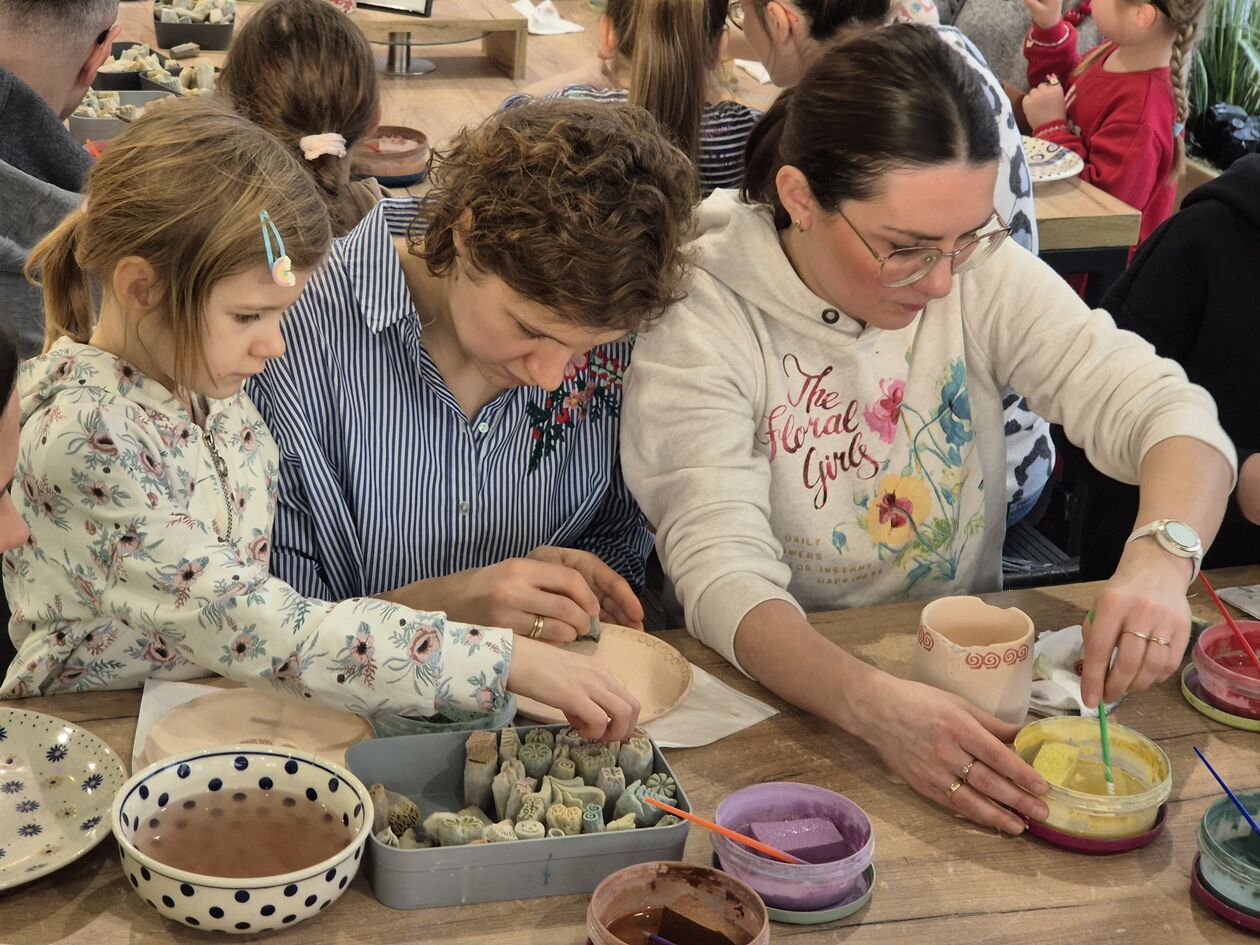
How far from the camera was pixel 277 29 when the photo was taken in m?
2.49

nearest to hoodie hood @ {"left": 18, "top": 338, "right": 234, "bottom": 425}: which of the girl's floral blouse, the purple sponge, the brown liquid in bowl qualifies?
the girl's floral blouse

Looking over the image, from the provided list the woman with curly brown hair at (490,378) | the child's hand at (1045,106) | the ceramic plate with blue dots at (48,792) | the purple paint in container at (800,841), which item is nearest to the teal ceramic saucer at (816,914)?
the purple paint in container at (800,841)

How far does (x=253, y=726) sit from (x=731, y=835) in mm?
476

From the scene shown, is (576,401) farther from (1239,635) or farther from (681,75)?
(681,75)

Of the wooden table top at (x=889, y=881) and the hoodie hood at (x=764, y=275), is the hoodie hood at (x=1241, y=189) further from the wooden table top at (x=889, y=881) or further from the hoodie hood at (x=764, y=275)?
the wooden table top at (x=889, y=881)

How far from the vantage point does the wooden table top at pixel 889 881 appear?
1.10 metres

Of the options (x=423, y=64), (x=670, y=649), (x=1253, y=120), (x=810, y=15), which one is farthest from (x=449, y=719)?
(x=1253, y=120)

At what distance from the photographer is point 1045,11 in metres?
4.12

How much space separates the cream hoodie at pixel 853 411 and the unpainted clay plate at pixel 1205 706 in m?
0.28

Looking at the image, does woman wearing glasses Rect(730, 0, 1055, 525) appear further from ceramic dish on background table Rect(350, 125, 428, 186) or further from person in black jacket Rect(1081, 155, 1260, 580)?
ceramic dish on background table Rect(350, 125, 428, 186)

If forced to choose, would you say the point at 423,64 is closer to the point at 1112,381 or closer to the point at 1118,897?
the point at 1112,381

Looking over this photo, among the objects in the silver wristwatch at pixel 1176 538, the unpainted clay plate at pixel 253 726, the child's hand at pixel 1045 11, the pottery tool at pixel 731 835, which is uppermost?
the child's hand at pixel 1045 11

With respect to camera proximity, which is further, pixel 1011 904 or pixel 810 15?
pixel 810 15

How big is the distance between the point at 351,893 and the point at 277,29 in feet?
5.94
